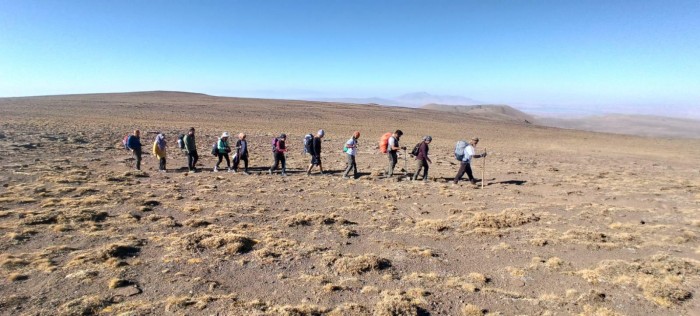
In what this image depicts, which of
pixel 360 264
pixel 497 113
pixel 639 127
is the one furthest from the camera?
pixel 497 113

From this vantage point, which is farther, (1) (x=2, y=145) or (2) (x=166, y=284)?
(1) (x=2, y=145)

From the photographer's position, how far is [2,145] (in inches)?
741

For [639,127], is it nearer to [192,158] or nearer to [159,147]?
[192,158]

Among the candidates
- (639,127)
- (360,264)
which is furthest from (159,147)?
(639,127)

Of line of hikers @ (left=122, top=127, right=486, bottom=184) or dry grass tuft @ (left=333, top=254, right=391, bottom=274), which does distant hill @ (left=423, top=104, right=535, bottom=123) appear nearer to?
line of hikers @ (left=122, top=127, right=486, bottom=184)

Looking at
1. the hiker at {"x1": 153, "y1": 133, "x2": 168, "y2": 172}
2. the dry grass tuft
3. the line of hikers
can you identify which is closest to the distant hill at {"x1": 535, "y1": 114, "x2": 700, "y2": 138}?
the line of hikers

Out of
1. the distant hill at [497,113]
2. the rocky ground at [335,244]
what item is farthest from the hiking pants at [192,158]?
the distant hill at [497,113]

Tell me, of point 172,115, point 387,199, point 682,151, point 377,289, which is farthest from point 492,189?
point 172,115

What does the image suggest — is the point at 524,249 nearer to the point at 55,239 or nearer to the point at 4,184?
the point at 55,239

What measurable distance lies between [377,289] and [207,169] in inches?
482

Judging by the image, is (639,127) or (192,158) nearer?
(192,158)

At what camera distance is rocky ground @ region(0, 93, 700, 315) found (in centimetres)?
602

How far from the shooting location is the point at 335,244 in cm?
862

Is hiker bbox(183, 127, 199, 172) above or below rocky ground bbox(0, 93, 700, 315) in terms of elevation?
above
